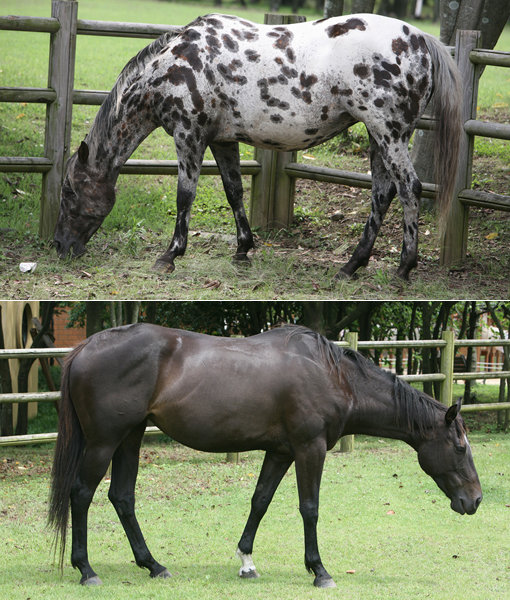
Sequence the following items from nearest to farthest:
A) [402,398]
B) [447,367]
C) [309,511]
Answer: [309,511]
[402,398]
[447,367]

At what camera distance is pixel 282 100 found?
5.54m

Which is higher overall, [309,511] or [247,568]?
[309,511]

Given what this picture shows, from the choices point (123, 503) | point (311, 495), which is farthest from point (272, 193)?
point (123, 503)

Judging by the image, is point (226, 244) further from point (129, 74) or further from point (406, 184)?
point (406, 184)

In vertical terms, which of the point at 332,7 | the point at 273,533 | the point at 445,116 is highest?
the point at 332,7

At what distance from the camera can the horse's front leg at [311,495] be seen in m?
4.21

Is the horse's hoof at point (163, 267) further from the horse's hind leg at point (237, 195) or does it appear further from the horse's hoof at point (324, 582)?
the horse's hoof at point (324, 582)

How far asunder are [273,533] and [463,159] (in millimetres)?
3454

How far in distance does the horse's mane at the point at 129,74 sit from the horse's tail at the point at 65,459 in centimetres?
232

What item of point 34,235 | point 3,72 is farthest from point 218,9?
point 34,235

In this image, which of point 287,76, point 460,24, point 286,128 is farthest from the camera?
point 460,24

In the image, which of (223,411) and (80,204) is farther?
(80,204)

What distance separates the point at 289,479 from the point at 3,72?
8.81 m

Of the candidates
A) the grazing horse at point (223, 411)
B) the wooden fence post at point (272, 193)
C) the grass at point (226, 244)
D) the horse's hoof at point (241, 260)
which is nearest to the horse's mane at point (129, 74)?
the grass at point (226, 244)
